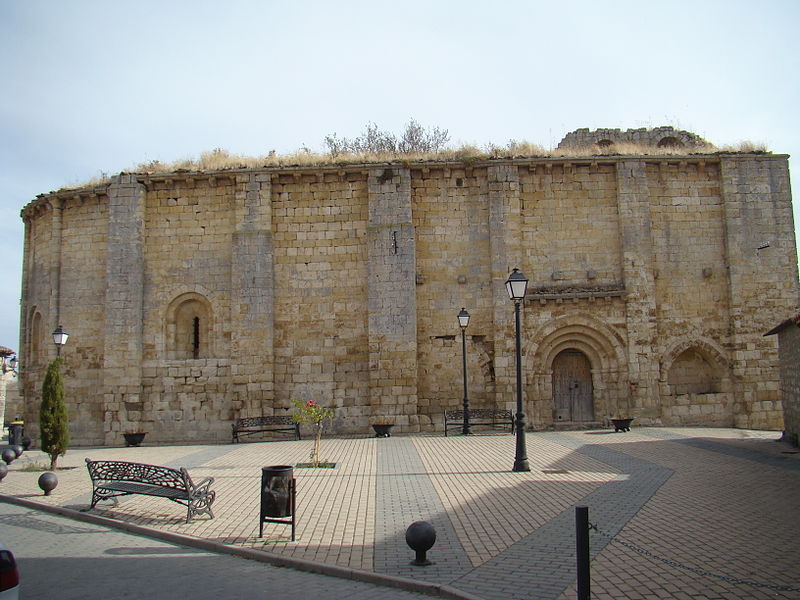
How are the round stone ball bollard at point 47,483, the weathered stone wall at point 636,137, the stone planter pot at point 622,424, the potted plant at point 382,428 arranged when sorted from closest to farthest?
the round stone ball bollard at point 47,483 → the stone planter pot at point 622,424 → the potted plant at point 382,428 → the weathered stone wall at point 636,137

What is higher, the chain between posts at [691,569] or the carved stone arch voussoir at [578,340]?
the carved stone arch voussoir at [578,340]

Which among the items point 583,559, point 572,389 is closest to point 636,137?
point 572,389

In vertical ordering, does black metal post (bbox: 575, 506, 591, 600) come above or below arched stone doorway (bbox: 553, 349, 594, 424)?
below

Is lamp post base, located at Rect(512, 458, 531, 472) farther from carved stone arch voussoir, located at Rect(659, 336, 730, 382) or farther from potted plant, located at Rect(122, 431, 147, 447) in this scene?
potted plant, located at Rect(122, 431, 147, 447)

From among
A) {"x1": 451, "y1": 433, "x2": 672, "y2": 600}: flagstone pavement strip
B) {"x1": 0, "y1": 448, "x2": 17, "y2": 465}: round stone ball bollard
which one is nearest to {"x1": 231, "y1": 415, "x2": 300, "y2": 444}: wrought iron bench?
{"x1": 0, "y1": 448, "x2": 17, "y2": 465}: round stone ball bollard

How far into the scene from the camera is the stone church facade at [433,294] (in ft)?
65.4

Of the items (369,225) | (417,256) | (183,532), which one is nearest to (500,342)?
(417,256)

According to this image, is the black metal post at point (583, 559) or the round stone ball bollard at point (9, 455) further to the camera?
the round stone ball bollard at point (9, 455)

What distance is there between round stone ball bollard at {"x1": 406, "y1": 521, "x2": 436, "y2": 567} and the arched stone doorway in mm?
14350

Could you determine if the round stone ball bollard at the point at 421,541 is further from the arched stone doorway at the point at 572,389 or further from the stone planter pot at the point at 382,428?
the arched stone doorway at the point at 572,389

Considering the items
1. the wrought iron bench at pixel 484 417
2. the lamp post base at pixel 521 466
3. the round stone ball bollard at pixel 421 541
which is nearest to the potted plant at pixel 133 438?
the wrought iron bench at pixel 484 417

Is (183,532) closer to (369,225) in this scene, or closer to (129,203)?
(369,225)

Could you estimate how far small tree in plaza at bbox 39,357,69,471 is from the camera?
45.3ft

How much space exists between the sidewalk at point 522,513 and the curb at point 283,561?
27mm
